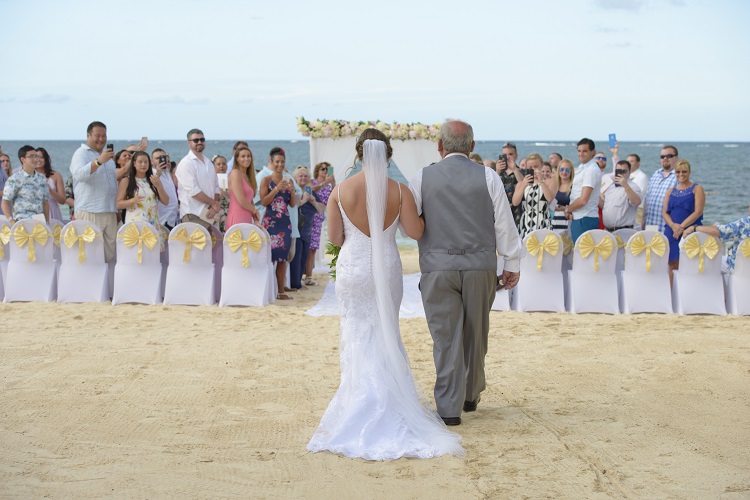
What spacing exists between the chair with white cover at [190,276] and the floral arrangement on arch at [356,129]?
417 cm

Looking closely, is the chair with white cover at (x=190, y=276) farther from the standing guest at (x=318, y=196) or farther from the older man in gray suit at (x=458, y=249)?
the older man in gray suit at (x=458, y=249)

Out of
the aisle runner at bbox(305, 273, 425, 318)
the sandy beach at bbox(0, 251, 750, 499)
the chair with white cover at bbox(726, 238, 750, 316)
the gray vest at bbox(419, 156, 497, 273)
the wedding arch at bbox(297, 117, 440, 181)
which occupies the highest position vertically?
the wedding arch at bbox(297, 117, 440, 181)

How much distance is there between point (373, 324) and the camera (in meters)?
5.12

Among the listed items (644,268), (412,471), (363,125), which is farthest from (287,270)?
(412,471)

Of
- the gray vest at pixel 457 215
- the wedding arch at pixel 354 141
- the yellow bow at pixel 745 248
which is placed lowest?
the yellow bow at pixel 745 248

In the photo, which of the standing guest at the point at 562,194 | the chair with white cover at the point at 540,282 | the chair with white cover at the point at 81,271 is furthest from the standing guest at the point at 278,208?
the standing guest at the point at 562,194

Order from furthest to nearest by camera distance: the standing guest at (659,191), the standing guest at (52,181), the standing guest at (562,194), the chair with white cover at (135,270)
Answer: the standing guest at (52,181) → the standing guest at (659,191) → the standing guest at (562,194) → the chair with white cover at (135,270)

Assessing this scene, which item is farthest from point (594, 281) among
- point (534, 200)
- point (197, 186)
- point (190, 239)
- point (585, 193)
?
point (197, 186)

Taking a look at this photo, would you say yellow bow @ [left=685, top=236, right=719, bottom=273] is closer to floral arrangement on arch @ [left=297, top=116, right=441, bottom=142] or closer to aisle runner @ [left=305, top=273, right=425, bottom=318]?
aisle runner @ [left=305, top=273, right=425, bottom=318]

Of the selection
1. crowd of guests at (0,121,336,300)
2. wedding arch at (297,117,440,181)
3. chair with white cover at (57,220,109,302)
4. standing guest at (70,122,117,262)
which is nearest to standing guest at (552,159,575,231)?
crowd of guests at (0,121,336,300)

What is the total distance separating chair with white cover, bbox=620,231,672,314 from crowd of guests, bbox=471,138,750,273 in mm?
494

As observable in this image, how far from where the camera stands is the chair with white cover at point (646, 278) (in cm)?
921

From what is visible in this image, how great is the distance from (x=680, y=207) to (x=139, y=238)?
6.40 meters

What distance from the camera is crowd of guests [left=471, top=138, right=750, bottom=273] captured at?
9477mm
